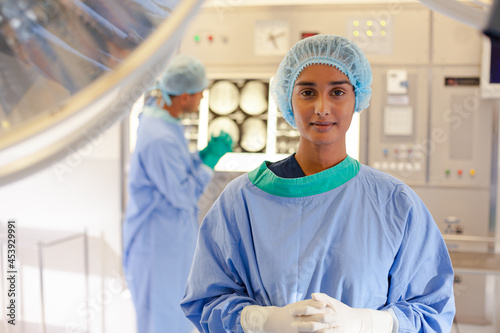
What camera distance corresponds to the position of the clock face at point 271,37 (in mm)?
2932

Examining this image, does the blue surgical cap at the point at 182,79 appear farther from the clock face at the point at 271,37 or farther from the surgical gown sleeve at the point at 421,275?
the surgical gown sleeve at the point at 421,275

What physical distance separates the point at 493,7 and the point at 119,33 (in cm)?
56

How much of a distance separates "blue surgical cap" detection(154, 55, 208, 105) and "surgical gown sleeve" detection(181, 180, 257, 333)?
1313mm

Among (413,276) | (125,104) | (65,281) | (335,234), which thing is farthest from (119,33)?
(65,281)

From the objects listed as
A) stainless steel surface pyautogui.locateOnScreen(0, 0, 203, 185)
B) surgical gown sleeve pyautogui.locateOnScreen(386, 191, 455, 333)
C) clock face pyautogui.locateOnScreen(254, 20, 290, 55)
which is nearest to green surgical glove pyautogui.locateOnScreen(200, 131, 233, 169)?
clock face pyautogui.locateOnScreen(254, 20, 290, 55)

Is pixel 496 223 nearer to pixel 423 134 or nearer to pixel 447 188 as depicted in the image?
pixel 447 188

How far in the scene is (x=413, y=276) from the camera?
0.98 m

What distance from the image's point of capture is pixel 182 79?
224 cm

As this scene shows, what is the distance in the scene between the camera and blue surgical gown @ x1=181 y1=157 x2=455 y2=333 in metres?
0.96

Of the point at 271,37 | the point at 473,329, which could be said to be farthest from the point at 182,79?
the point at 473,329

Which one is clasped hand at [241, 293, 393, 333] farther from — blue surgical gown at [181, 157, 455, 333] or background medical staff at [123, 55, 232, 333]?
background medical staff at [123, 55, 232, 333]

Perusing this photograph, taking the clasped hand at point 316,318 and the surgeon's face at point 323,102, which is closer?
the clasped hand at point 316,318

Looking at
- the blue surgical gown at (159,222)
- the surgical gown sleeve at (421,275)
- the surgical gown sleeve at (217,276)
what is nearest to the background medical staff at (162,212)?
the blue surgical gown at (159,222)

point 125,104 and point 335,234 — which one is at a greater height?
point 125,104
